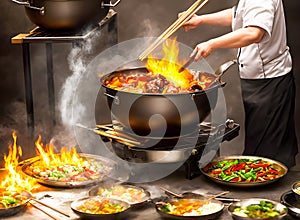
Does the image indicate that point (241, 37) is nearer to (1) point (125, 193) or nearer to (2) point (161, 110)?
(2) point (161, 110)

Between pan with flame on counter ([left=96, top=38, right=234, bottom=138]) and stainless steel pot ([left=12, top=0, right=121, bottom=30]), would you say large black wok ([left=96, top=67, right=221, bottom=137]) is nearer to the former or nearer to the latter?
pan with flame on counter ([left=96, top=38, right=234, bottom=138])

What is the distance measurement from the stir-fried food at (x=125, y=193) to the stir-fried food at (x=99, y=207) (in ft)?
0.37

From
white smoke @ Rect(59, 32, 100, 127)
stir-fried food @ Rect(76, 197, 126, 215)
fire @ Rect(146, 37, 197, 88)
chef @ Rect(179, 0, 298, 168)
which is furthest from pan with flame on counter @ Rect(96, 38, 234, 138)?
white smoke @ Rect(59, 32, 100, 127)

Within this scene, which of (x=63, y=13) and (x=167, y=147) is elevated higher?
(x=63, y=13)

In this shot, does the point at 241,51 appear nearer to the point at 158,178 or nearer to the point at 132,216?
the point at 158,178

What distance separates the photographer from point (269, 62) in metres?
4.27

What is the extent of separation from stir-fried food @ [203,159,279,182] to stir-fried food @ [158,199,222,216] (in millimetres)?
305

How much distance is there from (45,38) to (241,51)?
158 centimetres

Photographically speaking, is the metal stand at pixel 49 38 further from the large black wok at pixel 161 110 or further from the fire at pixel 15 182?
the fire at pixel 15 182

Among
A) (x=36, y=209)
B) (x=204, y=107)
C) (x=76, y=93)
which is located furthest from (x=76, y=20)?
(x=76, y=93)

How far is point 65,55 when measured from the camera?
19.0 ft

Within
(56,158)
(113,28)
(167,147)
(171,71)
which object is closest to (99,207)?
(167,147)

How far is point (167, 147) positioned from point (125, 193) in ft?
1.19

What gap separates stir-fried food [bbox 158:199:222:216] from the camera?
9.38 ft
